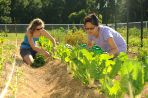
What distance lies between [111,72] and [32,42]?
4.79 meters

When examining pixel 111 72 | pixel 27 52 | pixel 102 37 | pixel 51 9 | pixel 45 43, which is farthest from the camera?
pixel 51 9

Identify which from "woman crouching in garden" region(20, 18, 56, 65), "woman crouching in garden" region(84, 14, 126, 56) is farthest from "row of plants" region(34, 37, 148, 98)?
"woman crouching in garden" region(20, 18, 56, 65)

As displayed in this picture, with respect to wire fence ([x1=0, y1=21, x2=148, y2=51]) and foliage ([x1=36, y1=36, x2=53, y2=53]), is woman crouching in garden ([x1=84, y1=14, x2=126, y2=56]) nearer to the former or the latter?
foliage ([x1=36, y1=36, x2=53, y2=53])

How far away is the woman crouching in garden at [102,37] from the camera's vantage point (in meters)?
6.59

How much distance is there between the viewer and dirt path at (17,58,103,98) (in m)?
5.69

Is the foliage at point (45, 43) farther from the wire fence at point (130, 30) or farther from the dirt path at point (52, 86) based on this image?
the wire fence at point (130, 30)

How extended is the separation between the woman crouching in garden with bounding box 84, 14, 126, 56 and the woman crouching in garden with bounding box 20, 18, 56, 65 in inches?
101

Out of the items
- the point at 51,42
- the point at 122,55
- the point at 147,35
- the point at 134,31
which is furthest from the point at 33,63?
the point at 134,31

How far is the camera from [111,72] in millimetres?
5211

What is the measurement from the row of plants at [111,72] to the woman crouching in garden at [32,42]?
179 cm

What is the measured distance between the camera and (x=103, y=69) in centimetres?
530

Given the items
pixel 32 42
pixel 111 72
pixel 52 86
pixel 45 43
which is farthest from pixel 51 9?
pixel 111 72

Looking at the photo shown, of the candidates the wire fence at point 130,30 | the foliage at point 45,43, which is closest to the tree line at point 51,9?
the wire fence at point 130,30

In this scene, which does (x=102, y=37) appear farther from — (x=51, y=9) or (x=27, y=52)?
(x=51, y=9)
